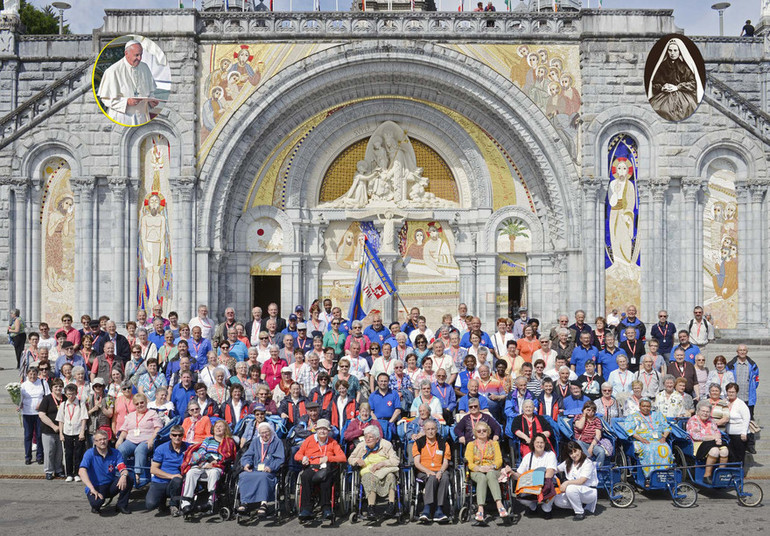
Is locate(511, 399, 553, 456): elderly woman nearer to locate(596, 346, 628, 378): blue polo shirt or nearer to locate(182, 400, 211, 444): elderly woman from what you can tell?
locate(596, 346, 628, 378): blue polo shirt

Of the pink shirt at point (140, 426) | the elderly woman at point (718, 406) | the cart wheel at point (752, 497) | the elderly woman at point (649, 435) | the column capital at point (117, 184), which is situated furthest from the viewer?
the column capital at point (117, 184)

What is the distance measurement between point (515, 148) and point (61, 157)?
12036mm

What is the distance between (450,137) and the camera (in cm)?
2166

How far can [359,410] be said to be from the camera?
35.2 ft

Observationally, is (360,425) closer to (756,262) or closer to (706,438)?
(706,438)

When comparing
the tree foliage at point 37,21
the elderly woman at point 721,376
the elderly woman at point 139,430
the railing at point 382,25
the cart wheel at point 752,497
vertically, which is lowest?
the cart wheel at point 752,497

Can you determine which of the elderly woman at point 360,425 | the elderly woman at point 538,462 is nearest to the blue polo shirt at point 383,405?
the elderly woman at point 360,425

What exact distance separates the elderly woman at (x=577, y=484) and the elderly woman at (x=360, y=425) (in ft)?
8.18

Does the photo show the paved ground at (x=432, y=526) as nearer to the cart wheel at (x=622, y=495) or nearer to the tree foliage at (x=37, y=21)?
the cart wheel at (x=622, y=495)

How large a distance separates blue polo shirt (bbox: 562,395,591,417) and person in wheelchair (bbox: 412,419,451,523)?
2028 millimetres

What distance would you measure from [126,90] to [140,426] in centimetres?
1182

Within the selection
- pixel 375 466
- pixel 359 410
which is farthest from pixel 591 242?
pixel 375 466

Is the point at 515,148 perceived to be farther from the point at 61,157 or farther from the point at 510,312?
the point at 61,157

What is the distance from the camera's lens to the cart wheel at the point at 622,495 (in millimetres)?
A: 10156
